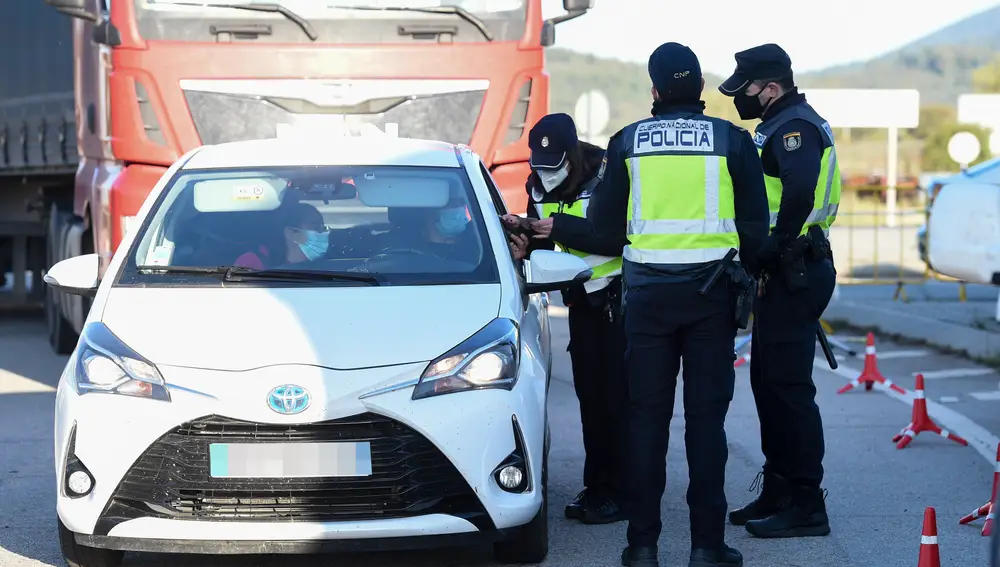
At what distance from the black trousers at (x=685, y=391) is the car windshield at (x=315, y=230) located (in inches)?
27.4

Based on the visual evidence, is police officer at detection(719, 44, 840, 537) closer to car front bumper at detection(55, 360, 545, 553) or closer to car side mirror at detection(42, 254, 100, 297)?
car front bumper at detection(55, 360, 545, 553)

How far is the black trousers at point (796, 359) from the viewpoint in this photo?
6.09 metres

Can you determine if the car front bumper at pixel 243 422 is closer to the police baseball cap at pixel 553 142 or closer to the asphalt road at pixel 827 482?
the asphalt road at pixel 827 482

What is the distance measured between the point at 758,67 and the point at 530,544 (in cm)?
221

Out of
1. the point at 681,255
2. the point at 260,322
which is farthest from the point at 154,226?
the point at 681,255

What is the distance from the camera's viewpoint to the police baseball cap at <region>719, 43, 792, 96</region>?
20.1ft

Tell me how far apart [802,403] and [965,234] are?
453 centimetres

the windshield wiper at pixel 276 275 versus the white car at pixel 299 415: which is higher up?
the windshield wiper at pixel 276 275

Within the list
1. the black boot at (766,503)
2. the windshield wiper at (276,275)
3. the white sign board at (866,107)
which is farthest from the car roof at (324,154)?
the white sign board at (866,107)

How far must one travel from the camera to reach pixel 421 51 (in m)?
9.45

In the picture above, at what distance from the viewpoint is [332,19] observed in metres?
9.41

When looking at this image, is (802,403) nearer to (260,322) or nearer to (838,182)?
(838,182)

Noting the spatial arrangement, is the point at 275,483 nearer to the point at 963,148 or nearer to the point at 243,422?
the point at 243,422

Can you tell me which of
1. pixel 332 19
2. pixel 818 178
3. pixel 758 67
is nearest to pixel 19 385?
pixel 332 19
